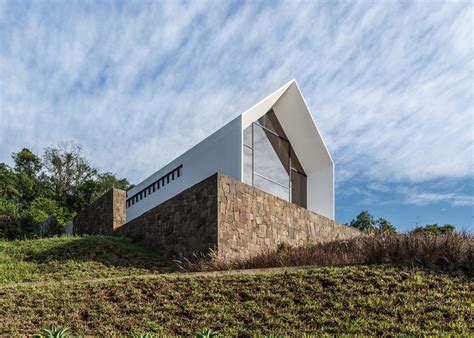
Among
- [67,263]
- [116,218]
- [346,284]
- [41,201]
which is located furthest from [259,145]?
[41,201]

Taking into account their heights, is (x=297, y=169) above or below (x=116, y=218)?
above

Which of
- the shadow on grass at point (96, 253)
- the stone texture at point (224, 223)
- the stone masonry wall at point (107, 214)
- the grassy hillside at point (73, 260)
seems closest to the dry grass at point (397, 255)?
the stone texture at point (224, 223)

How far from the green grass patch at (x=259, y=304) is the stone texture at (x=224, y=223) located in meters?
3.69

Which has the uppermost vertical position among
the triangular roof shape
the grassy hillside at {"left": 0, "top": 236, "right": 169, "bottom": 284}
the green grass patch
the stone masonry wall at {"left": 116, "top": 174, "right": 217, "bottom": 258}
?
the triangular roof shape

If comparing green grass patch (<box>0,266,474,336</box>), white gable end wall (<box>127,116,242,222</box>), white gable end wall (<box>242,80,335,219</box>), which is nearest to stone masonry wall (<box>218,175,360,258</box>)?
white gable end wall (<box>127,116,242,222</box>)

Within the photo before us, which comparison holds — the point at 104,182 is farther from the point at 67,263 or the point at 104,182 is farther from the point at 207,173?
the point at 67,263

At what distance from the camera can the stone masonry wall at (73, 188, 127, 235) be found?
1805 cm

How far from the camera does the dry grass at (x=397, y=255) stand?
8172mm

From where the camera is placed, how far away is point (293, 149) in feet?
64.4

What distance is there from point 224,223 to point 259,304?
521 cm

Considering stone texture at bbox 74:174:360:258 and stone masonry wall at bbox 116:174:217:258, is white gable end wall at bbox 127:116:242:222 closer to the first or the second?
stone texture at bbox 74:174:360:258

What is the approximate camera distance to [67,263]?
11.4 meters

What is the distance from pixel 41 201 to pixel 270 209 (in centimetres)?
2165

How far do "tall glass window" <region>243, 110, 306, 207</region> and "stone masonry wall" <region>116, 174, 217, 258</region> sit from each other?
124 inches
